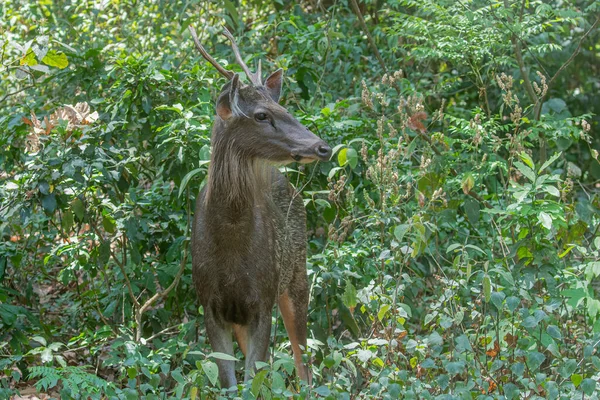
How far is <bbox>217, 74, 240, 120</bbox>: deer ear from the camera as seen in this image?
227 inches

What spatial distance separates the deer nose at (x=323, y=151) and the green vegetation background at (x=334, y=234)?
22cm

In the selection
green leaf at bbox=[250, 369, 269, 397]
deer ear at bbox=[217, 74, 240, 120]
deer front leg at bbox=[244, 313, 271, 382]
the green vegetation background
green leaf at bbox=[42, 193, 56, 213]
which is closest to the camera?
green leaf at bbox=[250, 369, 269, 397]

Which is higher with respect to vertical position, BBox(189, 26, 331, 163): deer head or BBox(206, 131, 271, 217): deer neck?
BBox(189, 26, 331, 163): deer head

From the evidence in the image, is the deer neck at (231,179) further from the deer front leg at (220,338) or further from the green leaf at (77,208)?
the green leaf at (77,208)

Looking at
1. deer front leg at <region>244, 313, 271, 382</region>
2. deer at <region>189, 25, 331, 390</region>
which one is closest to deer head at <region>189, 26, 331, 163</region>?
deer at <region>189, 25, 331, 390</region>

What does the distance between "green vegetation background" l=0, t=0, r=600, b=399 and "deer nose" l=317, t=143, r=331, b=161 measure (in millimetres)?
220

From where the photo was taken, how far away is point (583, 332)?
6.00m

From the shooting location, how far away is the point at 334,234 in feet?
19.2

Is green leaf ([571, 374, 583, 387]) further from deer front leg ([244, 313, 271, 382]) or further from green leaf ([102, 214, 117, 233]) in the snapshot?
green leaf ([102, 214, 117, 233])

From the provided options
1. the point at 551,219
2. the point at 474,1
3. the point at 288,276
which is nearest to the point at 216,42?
the point at 474,1

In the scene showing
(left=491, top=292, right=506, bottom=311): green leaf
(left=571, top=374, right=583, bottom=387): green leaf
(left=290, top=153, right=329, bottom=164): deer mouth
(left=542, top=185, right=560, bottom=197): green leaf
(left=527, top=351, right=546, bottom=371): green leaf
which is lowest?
(left=571, top=374, right=583, bottom=387): green leaf

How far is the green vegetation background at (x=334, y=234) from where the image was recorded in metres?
5.32

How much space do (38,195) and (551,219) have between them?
129 inches

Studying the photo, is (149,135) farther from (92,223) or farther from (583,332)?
(583,332)
